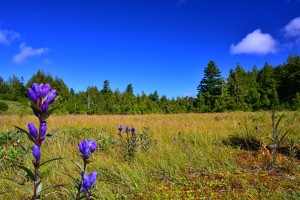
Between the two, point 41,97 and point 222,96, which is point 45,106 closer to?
point 41,97

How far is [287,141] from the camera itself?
5285 millimetres

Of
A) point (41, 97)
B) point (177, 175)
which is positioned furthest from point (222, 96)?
point (41, 97)

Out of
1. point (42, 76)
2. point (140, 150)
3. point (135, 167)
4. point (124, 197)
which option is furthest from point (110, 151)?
point (42, 76)

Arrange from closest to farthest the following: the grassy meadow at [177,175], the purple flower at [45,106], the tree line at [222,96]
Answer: the purple flower at [45,106]
the grassy meadow at [177,175]
the tree line at [222,96]

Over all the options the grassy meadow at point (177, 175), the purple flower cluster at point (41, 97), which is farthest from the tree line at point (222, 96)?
the purple flower cluster at point (41, 97)

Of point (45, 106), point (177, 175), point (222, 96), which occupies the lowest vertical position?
point (177, 175)

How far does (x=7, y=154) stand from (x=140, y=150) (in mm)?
1900

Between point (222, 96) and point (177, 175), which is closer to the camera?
point (177, 175)

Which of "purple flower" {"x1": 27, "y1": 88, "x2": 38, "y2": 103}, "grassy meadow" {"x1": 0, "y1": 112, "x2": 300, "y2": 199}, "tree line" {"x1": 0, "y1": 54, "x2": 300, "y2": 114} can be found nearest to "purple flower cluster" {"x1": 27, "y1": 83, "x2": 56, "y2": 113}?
"purple flower" {"x1": 27, "y1": 88, "x2": 38, "y2": 103}

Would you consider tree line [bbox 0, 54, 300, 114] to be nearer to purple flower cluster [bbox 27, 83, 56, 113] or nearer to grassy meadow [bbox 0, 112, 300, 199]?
grassy meadow [bbox 0, 112, 300, 199]

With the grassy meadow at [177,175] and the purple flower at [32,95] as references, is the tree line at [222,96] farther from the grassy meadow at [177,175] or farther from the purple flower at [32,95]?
the purple flower at [32,95]

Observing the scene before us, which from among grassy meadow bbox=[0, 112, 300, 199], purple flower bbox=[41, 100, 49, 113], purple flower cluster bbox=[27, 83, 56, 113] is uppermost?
purple flower cluster bbox=[27, 83, 56, 113]

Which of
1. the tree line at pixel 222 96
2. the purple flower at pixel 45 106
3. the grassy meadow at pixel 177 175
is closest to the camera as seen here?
the purple flower at pixel 45 106

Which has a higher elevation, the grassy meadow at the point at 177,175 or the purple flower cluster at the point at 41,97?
the purple flower cluster at the point at 41,97
